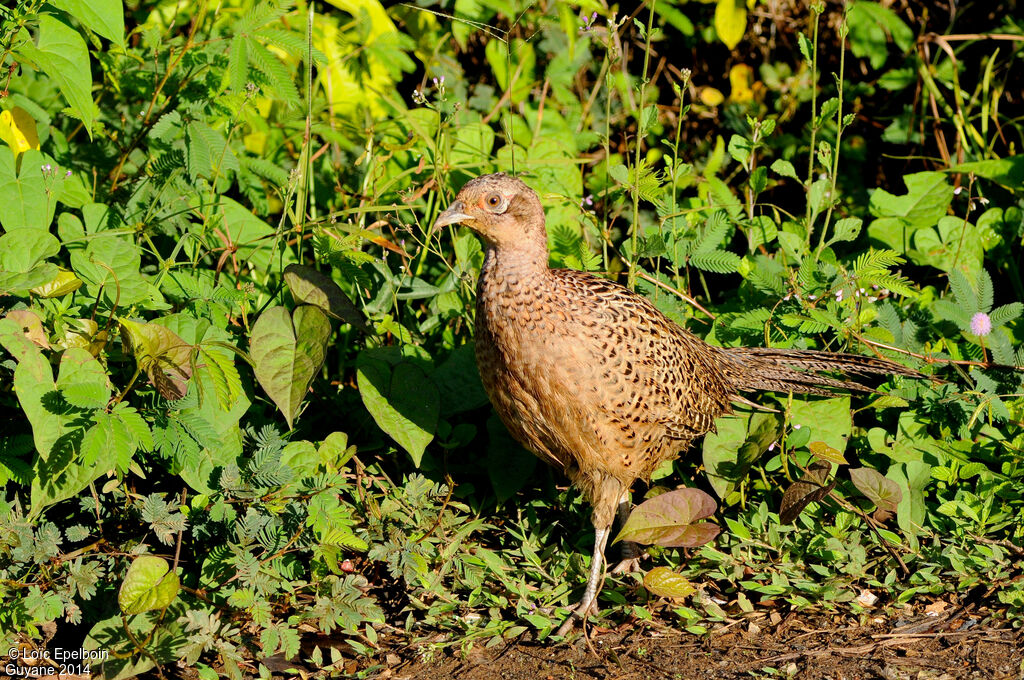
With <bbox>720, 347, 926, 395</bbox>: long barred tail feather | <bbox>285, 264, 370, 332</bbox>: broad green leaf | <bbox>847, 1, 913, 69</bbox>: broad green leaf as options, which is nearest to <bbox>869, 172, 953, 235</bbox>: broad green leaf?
<bbox>847, 1, 913, 69</bbox>: broad green leaf

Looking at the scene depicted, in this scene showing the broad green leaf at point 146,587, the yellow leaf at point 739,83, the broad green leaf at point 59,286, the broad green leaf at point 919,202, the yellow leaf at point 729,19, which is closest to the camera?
the broad green leaf at point 146,587

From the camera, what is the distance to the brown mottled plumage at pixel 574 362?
11.2 feet

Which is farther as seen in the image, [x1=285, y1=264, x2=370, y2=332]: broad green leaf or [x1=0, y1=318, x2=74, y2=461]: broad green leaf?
[x1=285, y1=264, x2=370, y2=332]: broad green leaf

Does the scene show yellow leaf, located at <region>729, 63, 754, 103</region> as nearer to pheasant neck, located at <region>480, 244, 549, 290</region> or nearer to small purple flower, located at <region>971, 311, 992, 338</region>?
small purple flower, located at <region>971, 311, 992, 338</region>

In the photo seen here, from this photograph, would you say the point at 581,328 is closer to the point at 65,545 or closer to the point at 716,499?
the point at 716,499

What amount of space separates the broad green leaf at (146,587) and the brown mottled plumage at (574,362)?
1.24 metres

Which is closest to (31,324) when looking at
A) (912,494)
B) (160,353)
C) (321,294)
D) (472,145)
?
(160,353)

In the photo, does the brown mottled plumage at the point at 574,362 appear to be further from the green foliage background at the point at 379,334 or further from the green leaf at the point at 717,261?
the green leaf at the point at 717,261

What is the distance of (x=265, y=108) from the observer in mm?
4840

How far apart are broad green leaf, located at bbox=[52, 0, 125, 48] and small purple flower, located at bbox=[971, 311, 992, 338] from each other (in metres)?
3.43

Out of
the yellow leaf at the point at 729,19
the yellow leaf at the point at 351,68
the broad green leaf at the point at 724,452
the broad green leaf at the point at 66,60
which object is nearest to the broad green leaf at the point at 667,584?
the broad green leaf at the point at 724,452

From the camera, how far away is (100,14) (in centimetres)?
339

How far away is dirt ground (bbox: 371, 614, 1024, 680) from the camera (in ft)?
10.7

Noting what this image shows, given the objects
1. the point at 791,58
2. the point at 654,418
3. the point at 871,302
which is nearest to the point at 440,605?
the point at 654,418
